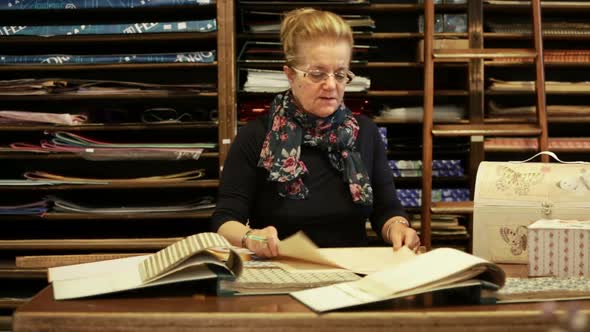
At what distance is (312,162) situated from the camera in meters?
2.22

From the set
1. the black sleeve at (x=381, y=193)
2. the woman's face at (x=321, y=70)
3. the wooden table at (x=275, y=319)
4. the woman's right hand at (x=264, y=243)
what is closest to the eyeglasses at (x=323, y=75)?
the woman's face at (x=321, y=70)

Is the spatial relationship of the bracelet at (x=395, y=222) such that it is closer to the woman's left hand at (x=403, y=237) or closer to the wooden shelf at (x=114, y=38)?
the woman's left hand at (x=403, y=237)

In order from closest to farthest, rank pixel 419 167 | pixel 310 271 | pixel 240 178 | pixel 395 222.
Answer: pixel 310 271
pixel 395 222
pixel 240 178
pixel 419 167

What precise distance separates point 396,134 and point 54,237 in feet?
5.97

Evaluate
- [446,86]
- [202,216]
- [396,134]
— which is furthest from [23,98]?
[446,86]

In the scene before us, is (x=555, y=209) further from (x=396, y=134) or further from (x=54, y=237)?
(x=54, y=237)

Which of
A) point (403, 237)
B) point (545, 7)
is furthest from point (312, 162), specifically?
point (545, 7)

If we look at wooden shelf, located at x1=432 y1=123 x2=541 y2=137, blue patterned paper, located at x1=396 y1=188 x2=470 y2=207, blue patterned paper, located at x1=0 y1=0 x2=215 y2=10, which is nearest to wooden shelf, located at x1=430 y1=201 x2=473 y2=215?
wooden shelf, located at x1=432 y1=123 x2=541 y2=137

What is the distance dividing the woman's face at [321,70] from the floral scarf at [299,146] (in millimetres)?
77

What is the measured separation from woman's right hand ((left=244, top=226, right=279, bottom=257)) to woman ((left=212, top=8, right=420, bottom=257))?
363 millimetres

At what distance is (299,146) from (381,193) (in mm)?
282

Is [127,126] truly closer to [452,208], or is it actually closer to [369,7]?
[369,7]

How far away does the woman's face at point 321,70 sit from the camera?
2.05m

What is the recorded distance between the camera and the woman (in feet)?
6.80
